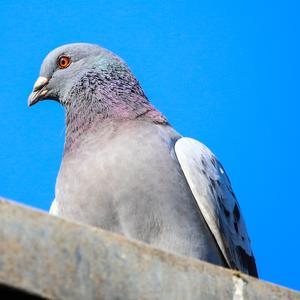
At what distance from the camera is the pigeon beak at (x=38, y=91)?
7.52m

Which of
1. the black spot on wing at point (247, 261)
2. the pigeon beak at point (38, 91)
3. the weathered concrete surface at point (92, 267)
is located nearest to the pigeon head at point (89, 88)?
the pigeon beak at point (38, 91)

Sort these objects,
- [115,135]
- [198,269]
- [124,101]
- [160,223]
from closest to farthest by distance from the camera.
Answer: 1. [198,269]
2. [160,223]
3. [115,135]
4. [124,101]

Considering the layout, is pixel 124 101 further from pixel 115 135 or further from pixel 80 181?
pixel 80 181

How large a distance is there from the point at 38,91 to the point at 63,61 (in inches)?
15.0

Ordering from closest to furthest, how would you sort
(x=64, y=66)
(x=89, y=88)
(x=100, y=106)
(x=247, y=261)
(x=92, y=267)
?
(x=92, y=267) → (x=247, y=261) → (x=100, y=106) → (x=89, y=88) → (x=64, y=66)

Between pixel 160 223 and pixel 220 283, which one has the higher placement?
pixel 160 223

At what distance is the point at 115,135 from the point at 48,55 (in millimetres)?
1813

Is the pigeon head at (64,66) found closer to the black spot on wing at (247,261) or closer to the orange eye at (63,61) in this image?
the orange eye at (63,61)

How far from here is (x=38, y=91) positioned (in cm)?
755

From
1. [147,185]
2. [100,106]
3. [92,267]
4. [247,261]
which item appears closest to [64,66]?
[100,106]

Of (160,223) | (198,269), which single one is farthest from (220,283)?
(160,223)

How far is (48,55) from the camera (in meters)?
7.64

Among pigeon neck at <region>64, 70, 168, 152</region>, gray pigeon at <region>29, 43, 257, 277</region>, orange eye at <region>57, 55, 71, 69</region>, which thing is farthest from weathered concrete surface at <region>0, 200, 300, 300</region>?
orange eye at <region>57, 55, 71, 69</region>

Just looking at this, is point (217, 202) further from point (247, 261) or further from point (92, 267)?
point (92, 267)
